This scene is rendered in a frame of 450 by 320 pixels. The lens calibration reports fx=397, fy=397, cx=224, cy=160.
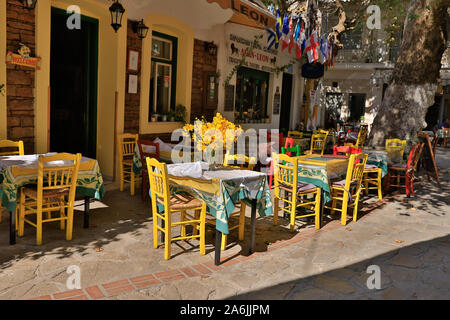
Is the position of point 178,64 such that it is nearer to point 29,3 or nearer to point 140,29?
point 140,29

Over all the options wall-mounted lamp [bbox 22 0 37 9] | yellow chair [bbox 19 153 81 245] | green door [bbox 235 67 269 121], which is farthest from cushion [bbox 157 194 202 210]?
green door [bbox 235 67 269 121]

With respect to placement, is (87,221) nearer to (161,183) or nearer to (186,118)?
(161,183)

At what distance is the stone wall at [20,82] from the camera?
5.71 metres

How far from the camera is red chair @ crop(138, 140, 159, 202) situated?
6.40m

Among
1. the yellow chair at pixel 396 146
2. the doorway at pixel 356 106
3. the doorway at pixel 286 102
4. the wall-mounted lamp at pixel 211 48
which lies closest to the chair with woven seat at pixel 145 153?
the wall-mounted lamp at pixel 211 48

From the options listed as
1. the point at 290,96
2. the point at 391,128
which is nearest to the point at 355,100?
the point at 290,96

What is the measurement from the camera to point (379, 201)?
7402 mm

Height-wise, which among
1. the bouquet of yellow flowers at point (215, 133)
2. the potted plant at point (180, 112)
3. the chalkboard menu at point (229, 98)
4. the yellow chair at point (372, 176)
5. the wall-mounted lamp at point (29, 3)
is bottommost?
the yellow chair at point (372, 176)

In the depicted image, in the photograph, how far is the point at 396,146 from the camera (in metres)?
8.48

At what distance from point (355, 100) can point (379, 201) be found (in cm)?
1779

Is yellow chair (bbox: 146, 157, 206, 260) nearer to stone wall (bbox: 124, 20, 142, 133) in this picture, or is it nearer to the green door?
stone wall (bbox: 124, 20, 142, 133)

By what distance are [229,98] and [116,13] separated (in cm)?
421

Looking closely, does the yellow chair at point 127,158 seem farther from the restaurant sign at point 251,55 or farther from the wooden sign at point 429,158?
the wooden sign at point 429,158

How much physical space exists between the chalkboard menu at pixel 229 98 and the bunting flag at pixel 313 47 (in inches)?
83.4
